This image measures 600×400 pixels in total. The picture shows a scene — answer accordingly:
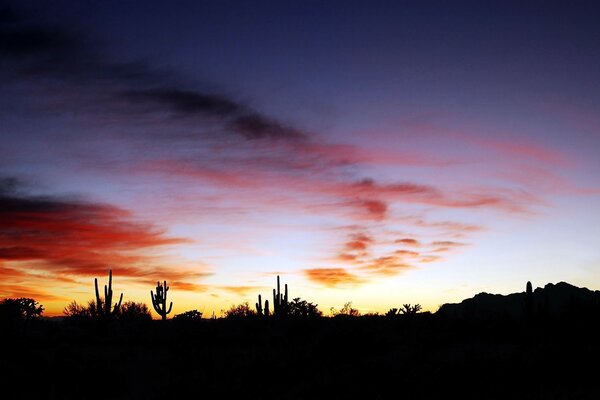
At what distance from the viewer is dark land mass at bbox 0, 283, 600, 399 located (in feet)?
48.6

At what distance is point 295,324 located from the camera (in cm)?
2930

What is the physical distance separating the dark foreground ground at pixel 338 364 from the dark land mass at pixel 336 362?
0.04 m

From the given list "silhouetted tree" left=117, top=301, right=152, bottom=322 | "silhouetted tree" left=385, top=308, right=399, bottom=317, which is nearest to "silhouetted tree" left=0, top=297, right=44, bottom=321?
"silhouetted tree" left=117, top=301, right=152, bottom=322

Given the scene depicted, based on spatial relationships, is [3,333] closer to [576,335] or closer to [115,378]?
[115,378]

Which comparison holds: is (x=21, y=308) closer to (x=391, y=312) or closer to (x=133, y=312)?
(x=133, y=312)

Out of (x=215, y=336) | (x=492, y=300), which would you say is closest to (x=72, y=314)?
(x=215, y=336)

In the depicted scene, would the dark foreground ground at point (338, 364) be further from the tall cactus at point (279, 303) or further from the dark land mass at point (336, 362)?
the tall cactus at point (279, 303)

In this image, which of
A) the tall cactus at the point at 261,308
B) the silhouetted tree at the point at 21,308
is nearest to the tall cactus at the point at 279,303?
the tall cactus at the point at 261,308

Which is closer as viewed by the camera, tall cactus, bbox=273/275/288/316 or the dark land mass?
the dark land mass

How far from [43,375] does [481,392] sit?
13.8 meters

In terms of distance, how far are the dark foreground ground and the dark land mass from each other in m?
0.04

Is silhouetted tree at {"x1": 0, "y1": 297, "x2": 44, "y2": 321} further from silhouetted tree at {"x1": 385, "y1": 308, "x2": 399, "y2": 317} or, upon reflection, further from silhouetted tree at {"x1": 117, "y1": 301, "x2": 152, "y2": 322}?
silhouetted tree at {"x1": 385, "y1": 308, "x2": 399, "y2": 317}

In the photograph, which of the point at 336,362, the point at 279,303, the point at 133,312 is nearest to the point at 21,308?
the point at 133,312

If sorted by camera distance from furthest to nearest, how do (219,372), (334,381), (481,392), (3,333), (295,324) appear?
(3,333), (295,324), (219,372), (334,381), (481,392)
